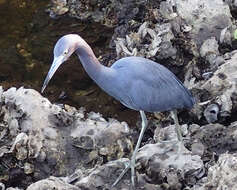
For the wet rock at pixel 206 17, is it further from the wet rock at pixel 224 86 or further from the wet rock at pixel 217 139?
the wet rock at pixel 217 139

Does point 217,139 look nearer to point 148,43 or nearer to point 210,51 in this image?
point 210,51

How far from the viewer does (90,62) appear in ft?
14.1

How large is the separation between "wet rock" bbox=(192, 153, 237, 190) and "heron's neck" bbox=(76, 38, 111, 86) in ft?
4.05

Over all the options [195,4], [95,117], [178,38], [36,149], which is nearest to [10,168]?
[36,149]

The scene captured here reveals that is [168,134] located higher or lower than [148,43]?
lower

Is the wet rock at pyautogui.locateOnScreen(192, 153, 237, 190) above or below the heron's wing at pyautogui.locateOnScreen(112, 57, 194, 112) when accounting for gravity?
below

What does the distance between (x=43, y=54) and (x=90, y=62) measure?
7.45 ft

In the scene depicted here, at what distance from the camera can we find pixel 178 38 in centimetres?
575

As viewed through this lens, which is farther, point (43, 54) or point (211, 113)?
point (43, 54)

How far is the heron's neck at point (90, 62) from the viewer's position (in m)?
4.17

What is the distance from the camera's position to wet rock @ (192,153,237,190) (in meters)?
3.34

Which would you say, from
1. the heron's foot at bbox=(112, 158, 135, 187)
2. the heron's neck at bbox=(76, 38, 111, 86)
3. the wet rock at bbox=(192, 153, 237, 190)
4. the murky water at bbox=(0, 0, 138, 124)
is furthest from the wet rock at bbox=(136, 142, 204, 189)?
the murky water at bbox=(0, 0, 138, 124)

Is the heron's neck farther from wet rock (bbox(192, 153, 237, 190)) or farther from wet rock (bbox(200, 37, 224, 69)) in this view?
wet rock (bbox(200, 37, 224, 69))

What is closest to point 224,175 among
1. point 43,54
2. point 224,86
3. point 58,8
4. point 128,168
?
point 128,168
